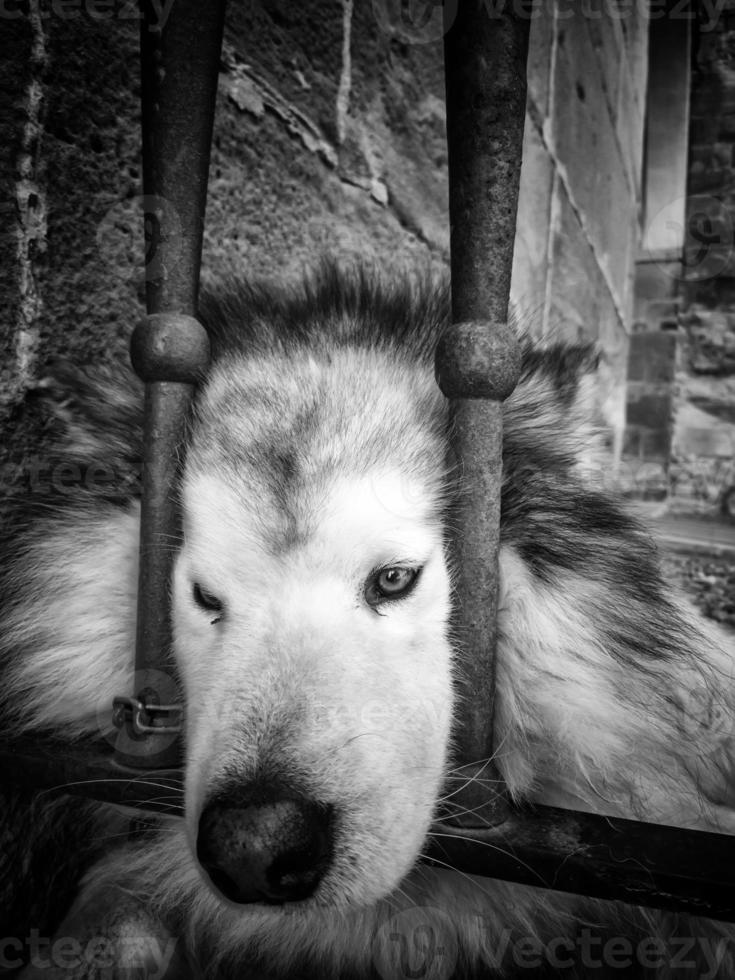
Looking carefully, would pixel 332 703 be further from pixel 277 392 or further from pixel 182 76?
pixel 182 76

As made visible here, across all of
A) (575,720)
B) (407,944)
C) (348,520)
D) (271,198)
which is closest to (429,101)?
(271,198)

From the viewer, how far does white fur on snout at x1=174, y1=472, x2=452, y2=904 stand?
0.81 metres

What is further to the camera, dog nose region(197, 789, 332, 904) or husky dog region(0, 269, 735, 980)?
husky dog region(0, 269, 735, 980)

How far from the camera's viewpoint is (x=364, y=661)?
0.90 m

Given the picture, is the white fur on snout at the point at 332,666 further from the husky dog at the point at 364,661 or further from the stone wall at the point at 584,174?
the stone wall at the point at 584,174

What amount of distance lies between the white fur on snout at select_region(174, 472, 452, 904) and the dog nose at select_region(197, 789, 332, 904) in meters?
0.02

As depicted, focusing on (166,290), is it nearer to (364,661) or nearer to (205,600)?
(205,600)

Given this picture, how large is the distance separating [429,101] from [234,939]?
7.63 feet

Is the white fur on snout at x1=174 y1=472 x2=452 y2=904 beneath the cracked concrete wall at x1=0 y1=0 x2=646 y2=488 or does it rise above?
beneath

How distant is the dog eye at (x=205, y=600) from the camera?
1001mm

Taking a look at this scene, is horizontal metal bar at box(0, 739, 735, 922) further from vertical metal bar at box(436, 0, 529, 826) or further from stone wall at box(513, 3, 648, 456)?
stone wall at box(513, 3, 648, 456)

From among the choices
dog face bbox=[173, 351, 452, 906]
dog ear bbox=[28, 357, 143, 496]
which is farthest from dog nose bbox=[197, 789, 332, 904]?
dog ear bbox=[28, 357, 143, 496]

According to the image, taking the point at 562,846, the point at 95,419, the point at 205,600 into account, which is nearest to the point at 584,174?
the point at 95,419

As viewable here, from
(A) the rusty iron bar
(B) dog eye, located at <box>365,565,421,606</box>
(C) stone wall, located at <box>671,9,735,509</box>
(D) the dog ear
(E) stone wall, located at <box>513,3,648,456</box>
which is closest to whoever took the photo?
(A) the rusty iron bar
